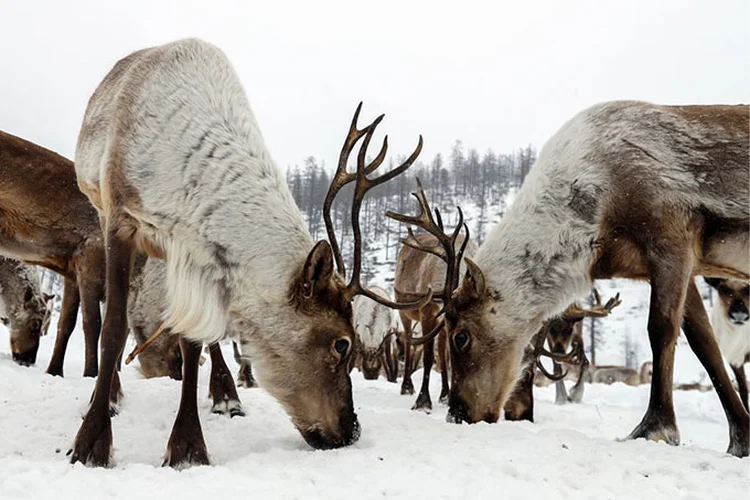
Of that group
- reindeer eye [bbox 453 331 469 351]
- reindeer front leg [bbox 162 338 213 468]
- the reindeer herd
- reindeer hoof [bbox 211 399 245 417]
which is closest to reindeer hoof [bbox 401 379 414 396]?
the reindeer herd

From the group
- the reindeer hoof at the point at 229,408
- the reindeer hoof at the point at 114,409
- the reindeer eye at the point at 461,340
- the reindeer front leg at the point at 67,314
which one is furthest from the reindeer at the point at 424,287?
the reindeer front leg at the point at 67,314

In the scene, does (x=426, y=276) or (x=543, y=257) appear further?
(x=426, y=276)

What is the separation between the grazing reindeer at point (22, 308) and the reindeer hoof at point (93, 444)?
5.36 m

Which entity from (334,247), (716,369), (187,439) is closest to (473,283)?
(334,247)

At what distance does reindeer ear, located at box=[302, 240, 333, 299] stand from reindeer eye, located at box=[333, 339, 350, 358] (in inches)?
13.0

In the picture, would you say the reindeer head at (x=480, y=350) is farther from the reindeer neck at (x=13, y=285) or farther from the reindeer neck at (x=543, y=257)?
the reindeer neck at (x=13, y=285)

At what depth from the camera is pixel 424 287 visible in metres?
8.91

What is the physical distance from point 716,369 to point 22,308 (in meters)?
8.11

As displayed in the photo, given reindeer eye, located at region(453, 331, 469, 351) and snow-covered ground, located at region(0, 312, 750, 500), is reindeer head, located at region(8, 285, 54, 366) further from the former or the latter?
reindeer eye, located at region(453, 331, 469, 351)

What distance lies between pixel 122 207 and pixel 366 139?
1.50 m

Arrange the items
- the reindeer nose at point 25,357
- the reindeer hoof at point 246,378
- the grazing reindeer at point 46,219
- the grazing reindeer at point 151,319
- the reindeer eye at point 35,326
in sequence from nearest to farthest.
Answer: the grazing reindeer at point 46,219 → the grazing reindeer at point 151,319 → the reindeer nose at point 25,357 → the reindeer eye at point 35,326 → the reindeer hoof at point 246,378

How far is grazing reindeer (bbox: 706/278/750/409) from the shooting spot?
7.64 m

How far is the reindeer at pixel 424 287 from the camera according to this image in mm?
7742

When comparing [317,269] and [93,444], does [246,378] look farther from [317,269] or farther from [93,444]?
[317,269]
